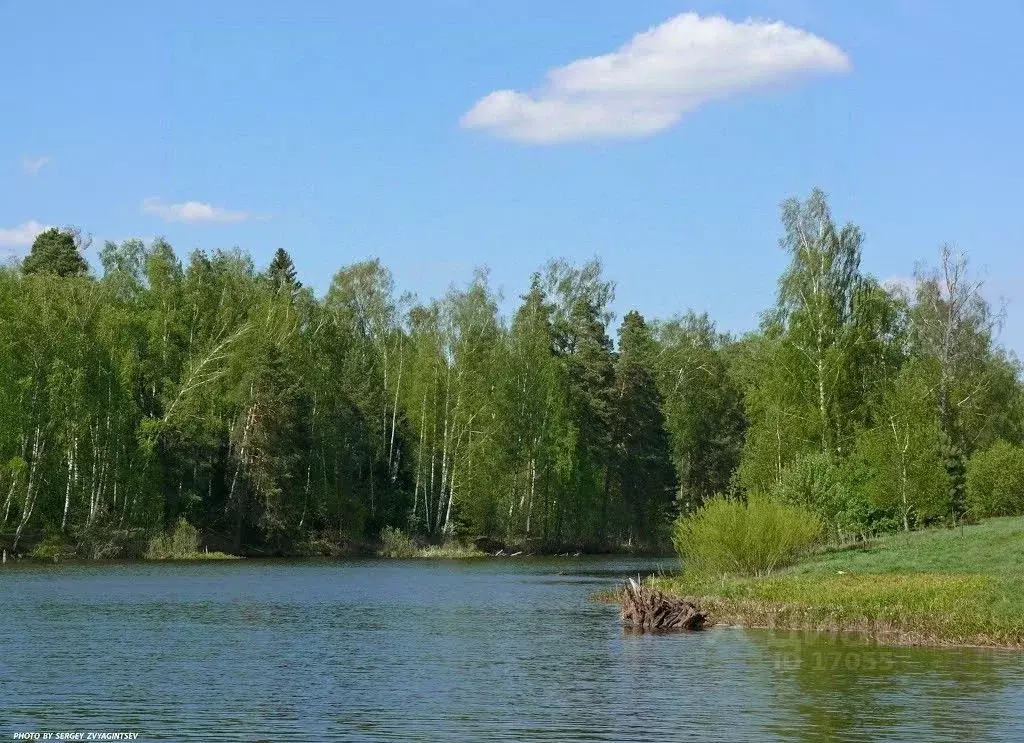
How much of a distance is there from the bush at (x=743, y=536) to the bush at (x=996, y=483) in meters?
26.9

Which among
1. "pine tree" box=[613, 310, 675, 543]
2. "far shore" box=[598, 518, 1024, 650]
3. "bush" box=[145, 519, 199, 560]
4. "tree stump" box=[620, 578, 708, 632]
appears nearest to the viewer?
"far shore" box=[598, 518, 1024, 650]

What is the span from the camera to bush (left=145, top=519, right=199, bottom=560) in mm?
78000

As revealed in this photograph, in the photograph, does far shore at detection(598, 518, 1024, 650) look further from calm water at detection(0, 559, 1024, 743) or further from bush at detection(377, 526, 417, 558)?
bush at detection(377, 526, 417, 558)

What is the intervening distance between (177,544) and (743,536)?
134 ft

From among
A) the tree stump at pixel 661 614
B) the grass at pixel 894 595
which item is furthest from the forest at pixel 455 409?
the tree stump at pixel 661 614

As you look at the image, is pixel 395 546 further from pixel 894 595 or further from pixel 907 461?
pixel 894 595

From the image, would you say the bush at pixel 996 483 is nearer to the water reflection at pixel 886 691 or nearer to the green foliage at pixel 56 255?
the water reflection at pixel 886 691

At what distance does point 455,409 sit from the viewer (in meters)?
94.3

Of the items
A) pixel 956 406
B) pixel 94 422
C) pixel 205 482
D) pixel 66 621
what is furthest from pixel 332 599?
pixel 956 406

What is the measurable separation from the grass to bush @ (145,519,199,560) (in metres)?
37.2

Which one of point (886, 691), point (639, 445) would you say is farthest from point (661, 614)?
point (639, 445)

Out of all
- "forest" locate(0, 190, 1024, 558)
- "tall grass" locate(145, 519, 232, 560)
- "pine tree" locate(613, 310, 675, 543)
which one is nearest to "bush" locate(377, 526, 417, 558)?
"forest" locate(0, 190, 1024, 558)

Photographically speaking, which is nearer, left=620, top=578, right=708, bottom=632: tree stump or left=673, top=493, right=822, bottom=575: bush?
left=620, top=578, right=708, bottom=632: tree stump

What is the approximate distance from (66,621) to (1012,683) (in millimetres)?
27265
